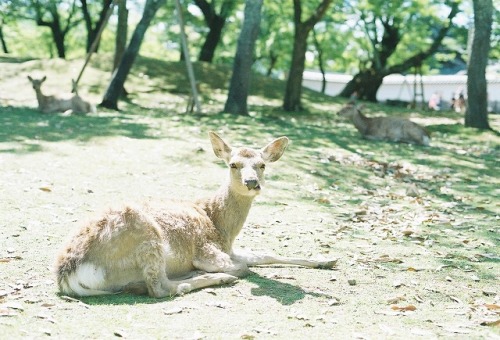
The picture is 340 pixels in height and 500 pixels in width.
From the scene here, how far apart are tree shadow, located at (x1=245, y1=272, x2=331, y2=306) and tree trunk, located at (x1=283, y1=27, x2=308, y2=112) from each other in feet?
51.3

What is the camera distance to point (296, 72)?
2109cm

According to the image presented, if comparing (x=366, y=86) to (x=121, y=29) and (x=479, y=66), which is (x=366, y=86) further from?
(x=121, y=29)

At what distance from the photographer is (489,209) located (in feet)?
31.7

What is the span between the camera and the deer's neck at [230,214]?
6209mm

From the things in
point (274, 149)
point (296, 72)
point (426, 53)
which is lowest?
point (274, 149)

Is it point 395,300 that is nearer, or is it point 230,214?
point 395,300

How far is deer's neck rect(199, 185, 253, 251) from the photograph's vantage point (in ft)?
20.4

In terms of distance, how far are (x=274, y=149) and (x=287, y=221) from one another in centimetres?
217

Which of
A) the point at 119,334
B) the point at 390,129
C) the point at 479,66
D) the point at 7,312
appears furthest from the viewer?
the point at 479,66

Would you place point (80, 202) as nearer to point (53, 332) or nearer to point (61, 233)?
point (61, 233)

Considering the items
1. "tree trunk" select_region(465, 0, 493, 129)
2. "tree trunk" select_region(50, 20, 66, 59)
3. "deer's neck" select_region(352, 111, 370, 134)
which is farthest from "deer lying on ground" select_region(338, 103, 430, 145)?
"tree trunk" select_region(50, 20, 66, 59)

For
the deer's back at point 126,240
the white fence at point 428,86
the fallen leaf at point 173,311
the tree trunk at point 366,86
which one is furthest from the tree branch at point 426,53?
the fallen leaf at point 173,311

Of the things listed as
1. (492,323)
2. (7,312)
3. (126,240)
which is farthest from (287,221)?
(7,312)

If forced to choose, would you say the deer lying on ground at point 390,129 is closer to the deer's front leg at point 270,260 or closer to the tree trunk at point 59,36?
the deer's front leg at point 270,260
